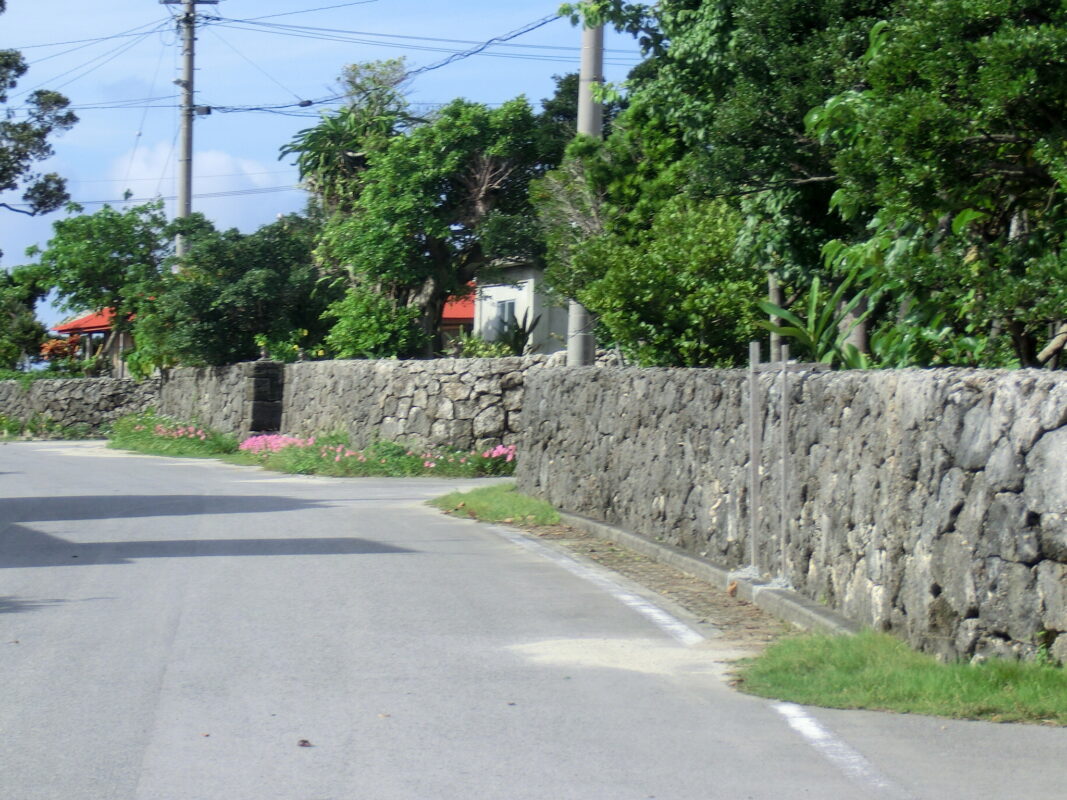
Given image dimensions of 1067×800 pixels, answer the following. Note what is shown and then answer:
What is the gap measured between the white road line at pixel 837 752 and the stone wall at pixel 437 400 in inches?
642

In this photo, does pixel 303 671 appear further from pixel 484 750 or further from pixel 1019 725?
pixel 1019 725

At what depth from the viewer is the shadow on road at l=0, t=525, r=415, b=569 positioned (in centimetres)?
1204

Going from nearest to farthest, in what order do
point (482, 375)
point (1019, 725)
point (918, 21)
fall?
1. point (1019, 725)
2. point (918, 21)
3. point (482, 375)

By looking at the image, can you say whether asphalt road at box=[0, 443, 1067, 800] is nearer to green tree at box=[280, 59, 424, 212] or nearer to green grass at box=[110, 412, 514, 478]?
green grass at box=[110, 412, 514, 478]

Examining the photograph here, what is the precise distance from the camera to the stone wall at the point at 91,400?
1553 inches

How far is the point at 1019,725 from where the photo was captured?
6324 millimetres

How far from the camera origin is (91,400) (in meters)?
39.4

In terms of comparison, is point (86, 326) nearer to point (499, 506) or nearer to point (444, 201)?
point (444, 201)

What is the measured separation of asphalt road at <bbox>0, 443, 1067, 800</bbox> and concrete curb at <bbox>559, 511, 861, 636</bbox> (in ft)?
2.43

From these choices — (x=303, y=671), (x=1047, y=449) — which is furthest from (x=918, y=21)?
(x=303, y=671)

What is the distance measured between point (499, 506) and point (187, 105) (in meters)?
23.4

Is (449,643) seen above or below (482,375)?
below

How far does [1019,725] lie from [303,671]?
385cm

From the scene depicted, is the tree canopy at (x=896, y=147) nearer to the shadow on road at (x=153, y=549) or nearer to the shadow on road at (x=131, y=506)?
the shadow on road at (x=153, y=549)
